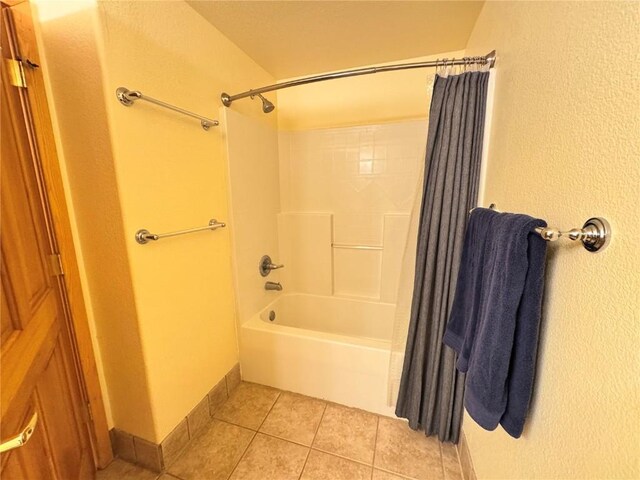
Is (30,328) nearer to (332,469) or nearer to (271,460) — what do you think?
(271,460)

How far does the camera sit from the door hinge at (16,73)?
898mm

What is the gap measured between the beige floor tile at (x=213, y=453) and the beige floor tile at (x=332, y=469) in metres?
0.38

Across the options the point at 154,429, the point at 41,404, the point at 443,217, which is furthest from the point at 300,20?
the point at 154,429

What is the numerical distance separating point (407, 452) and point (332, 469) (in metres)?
0.41

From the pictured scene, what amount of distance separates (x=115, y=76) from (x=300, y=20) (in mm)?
1028

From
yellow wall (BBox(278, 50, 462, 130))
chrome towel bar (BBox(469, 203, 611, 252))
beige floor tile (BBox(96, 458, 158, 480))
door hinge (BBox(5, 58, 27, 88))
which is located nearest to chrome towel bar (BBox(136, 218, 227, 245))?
door hinge (BBox(5, 58, 27, 88))

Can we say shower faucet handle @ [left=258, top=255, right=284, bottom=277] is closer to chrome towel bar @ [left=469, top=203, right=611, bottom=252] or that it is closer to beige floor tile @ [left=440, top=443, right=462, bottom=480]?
beige floor tile @ [left=440, top=443, right=462, bottom=480]

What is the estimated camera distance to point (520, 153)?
0.86 meters

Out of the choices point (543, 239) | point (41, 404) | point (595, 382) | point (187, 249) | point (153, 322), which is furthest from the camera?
point (187, 249)

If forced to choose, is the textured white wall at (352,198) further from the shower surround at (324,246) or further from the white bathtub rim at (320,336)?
the white bathtub rim at (320,336)

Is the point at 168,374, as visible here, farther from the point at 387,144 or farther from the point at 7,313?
the point at 387,144

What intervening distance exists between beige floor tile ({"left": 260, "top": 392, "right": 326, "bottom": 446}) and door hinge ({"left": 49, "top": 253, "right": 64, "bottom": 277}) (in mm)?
1306

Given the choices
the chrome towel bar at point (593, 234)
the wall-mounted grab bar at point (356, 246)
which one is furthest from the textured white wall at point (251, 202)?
the chrome towel bar at point (593, 234)

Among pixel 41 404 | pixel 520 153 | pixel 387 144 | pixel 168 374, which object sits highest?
pixel 387 144
